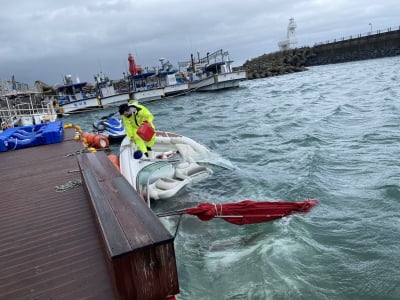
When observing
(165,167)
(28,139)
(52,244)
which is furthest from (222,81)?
(52,244)

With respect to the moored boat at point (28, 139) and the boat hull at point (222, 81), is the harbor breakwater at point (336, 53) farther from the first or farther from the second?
the moored boat at point (28, 139)

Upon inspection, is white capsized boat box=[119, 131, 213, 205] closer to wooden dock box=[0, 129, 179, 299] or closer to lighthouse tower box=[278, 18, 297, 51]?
wooden dock box=[0, 129, 179, 299]

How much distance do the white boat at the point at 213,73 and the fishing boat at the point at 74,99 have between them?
11639mm

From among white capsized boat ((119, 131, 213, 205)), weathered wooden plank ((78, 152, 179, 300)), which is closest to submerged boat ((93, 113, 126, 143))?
white capsized boat ((119, 131, 213, 205))

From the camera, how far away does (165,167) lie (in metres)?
8.26

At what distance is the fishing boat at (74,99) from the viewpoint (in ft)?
113

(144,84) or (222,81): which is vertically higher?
(144,84)

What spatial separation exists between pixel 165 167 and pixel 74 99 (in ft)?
109

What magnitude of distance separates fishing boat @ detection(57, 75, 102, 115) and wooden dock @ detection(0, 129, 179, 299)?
92.9ft

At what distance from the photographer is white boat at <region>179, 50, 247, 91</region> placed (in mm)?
35781

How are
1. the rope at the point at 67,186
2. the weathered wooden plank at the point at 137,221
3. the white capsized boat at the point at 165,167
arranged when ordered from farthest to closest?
the white capsized boat at the point at 165,167
the rope at the point at 67,186
the weathered wooden plank at the point at 137,221

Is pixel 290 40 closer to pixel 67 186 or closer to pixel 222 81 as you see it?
pixel 222 81

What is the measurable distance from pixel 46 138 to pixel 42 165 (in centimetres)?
401

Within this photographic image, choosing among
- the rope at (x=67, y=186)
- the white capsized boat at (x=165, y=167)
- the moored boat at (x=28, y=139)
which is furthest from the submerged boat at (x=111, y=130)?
the rope at (x=67, y=186)
